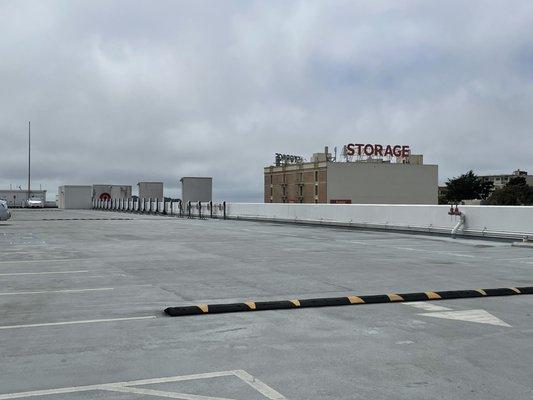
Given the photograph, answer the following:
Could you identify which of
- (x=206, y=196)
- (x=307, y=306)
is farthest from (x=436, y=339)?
(x=206, y=196)

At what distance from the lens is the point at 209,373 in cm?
561

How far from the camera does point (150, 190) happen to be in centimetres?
7250

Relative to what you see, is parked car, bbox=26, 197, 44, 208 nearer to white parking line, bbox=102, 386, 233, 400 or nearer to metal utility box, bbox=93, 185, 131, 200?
metal utility box, bbox=93, 185, 131, 200

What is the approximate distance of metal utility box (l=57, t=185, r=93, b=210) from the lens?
88.8 meters

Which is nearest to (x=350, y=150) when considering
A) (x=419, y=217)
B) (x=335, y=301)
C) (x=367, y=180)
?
(x=367, y=180)

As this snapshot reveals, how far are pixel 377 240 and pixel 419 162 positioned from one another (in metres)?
122

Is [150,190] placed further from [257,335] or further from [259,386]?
[259,386]

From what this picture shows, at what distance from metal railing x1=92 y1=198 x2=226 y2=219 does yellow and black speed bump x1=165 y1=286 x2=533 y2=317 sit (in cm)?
3780

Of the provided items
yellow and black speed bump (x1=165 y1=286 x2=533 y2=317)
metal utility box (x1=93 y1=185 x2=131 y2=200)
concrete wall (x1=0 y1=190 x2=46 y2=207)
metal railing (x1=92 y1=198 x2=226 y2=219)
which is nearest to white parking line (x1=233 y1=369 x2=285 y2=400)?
yellow and black speed bump (x1=165 y1=286 x2=533 y2=317)

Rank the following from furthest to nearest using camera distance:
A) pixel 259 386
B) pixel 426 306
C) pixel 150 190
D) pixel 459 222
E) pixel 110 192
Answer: pixel 110 192 < pixel 150 190 < pixel 459 222 < pixel 426 306 < pixel 259 386

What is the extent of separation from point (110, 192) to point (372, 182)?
6332 centimetres

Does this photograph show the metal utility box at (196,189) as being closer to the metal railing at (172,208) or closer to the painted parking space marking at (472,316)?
the metal railing at (172,208)

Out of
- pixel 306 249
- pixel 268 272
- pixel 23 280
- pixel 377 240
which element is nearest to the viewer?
pixel 23 280

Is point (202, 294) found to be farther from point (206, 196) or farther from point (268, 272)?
point (206, 196)
